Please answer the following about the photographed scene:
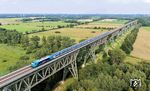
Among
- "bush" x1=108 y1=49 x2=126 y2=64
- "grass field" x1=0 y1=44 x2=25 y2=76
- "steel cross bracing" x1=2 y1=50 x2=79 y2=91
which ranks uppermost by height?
"steel cross bracing" x1=2 y1=50 x2=79 y2=91

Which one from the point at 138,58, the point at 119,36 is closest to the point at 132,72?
A: the point at 138,58

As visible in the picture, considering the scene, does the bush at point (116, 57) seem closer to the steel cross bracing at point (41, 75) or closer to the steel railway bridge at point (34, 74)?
the steel railway bridge at point (34, 74)

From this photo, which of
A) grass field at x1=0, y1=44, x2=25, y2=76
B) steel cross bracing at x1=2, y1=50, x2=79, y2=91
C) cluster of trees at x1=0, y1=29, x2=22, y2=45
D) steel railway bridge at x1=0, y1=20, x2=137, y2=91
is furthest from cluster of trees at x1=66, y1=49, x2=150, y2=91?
cluster of trees at x1=0, y1=29, x2=22, y2=45

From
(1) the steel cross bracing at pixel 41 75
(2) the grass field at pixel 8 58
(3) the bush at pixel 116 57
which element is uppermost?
→ (1) the steel cross bracing at pixel 41 75

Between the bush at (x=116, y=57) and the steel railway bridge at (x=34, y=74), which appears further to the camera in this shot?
the bush at (x=116, y=57)

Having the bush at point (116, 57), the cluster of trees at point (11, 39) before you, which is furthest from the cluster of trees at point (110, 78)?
the cluster of trees at point (11, 39)

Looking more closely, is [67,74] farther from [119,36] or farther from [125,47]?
[119,36]

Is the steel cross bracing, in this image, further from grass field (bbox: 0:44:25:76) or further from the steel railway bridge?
grass field (bbox: 0:44:25:76)

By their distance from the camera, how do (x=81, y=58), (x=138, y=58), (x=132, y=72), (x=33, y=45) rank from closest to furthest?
(x=132, y=72) < (x=81, y=58) < (x=138, y=58) < (x=33, y=45)

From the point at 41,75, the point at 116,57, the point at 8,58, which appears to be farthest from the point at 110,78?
the point at 8,58

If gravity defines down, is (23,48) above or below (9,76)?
below

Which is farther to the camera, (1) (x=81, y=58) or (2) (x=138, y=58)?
(2) (x=138, y=58)
